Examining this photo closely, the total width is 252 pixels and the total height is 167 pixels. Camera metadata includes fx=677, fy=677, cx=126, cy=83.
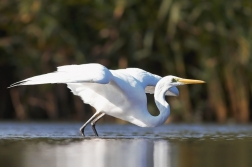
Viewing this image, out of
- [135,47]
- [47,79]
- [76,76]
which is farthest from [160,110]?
[135,47]

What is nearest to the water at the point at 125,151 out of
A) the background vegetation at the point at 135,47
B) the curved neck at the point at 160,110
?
the curved neck at the point at 160,110

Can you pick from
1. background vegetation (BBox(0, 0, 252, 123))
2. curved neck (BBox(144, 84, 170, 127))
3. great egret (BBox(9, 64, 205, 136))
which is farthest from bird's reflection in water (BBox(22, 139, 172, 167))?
background vegetation (BBox(0, 0, 252, 123))

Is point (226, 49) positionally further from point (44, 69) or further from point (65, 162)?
point (65, 162)

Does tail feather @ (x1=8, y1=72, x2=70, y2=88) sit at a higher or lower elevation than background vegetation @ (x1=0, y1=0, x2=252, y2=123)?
lower

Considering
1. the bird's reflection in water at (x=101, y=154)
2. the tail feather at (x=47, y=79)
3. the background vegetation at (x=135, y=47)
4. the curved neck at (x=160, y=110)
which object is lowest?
the bird's reflection in water at (x=101, y=154)

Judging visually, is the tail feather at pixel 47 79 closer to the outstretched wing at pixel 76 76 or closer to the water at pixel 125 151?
the outstretched wing at pixel 76 76

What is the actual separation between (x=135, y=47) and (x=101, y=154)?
7.64 meters

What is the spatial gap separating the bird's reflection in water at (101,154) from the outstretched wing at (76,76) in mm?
696

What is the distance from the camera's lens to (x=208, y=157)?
6.27 m

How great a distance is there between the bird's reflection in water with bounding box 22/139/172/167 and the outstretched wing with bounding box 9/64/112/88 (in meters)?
0.70

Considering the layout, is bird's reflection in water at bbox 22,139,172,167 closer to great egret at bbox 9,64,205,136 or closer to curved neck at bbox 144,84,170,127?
curved neck at bbox 144,84,170,127

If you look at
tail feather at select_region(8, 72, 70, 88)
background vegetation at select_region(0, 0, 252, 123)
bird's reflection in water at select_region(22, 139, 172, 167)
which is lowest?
bird's reflection in water at select_region(22, 139, 172, 167)

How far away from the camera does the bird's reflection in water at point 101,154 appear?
226 inches

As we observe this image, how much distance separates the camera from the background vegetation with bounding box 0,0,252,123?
13227 mm
